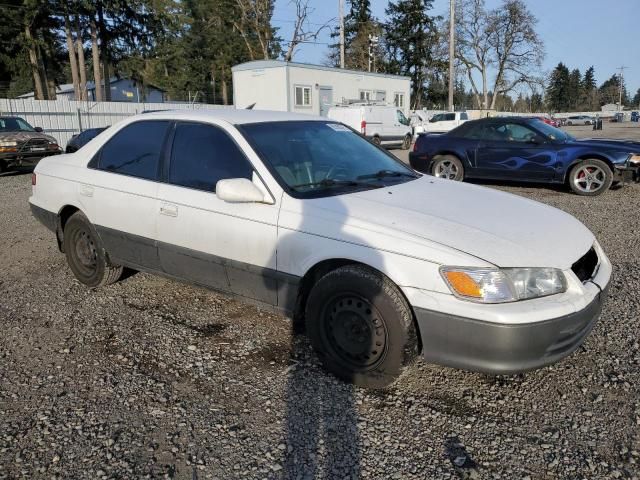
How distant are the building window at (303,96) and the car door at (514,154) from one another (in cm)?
1633

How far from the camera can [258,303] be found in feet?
11.3

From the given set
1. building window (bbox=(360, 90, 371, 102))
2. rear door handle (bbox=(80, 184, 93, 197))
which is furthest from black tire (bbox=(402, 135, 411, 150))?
rear door handle (bbox=(80, 184, 93, 197))

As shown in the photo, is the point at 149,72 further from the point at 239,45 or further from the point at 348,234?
the point at 348,234

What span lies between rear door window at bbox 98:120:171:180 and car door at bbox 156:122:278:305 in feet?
0.56

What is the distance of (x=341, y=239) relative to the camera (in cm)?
293

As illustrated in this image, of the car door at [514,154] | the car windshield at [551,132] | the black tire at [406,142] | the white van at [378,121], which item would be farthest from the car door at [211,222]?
the black tire at [406,142]

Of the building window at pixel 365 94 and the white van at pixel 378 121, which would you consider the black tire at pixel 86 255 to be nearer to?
the white van at pixel 378 121

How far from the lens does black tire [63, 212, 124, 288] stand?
447 cm

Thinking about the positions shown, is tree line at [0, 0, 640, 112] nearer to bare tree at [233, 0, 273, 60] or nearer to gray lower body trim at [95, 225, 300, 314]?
bare tree at [233, 0, 273, 60]

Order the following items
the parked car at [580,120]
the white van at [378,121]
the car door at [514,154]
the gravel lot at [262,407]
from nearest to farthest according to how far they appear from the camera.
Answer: the gravel lot at [262,407] < the car door at [514,154] < the white van at [378,121] < the parked car at [580,120]

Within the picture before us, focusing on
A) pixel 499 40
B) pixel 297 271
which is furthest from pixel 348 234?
pixel 499 40

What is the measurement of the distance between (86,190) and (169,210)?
1106 mm

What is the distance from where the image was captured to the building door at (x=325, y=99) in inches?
1039

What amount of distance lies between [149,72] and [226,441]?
4495cm
